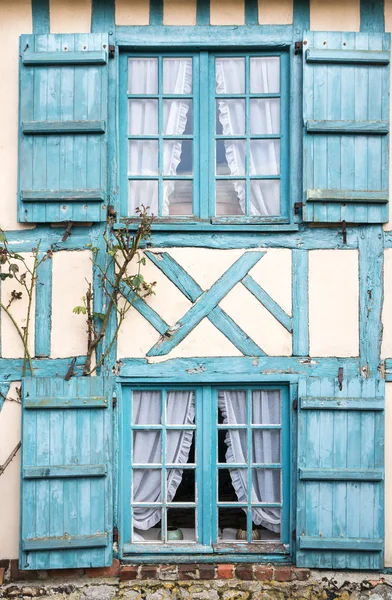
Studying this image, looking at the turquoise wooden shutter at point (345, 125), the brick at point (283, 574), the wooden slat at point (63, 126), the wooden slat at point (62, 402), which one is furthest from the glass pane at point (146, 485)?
the wooden slat at point (63, 126)

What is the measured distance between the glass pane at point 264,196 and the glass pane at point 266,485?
1.83 m

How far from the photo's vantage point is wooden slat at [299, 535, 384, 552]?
4629 millimetres

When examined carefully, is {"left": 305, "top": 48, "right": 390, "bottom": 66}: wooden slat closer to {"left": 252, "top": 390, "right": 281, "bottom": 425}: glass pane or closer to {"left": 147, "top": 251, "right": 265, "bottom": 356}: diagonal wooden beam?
{"left": 147, "top": 251, "right": 265, "bottom": 356}: diagonal wooden beam

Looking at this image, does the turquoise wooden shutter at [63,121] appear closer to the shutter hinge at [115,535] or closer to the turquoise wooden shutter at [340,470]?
the turquoise wooden shutter at [340,470]

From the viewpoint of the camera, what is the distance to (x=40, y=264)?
15.7 feet

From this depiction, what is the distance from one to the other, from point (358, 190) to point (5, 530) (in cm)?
337

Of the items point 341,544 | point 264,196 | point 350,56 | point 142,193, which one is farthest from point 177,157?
point 341,544

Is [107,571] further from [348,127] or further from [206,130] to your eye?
[348,127]

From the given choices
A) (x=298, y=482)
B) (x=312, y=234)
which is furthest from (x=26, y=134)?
(x=298, y=482)

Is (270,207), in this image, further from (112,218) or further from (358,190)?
(112,218)

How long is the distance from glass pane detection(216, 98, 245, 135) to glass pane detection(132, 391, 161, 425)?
6.40 feet

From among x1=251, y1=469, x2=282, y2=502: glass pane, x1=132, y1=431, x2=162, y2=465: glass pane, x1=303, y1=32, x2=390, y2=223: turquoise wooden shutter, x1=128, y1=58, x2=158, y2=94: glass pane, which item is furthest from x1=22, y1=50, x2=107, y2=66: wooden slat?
x1=251, y1=469, x2=282, y2=502: glass pane

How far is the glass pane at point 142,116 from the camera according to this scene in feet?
16.2

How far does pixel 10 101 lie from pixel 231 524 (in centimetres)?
337
